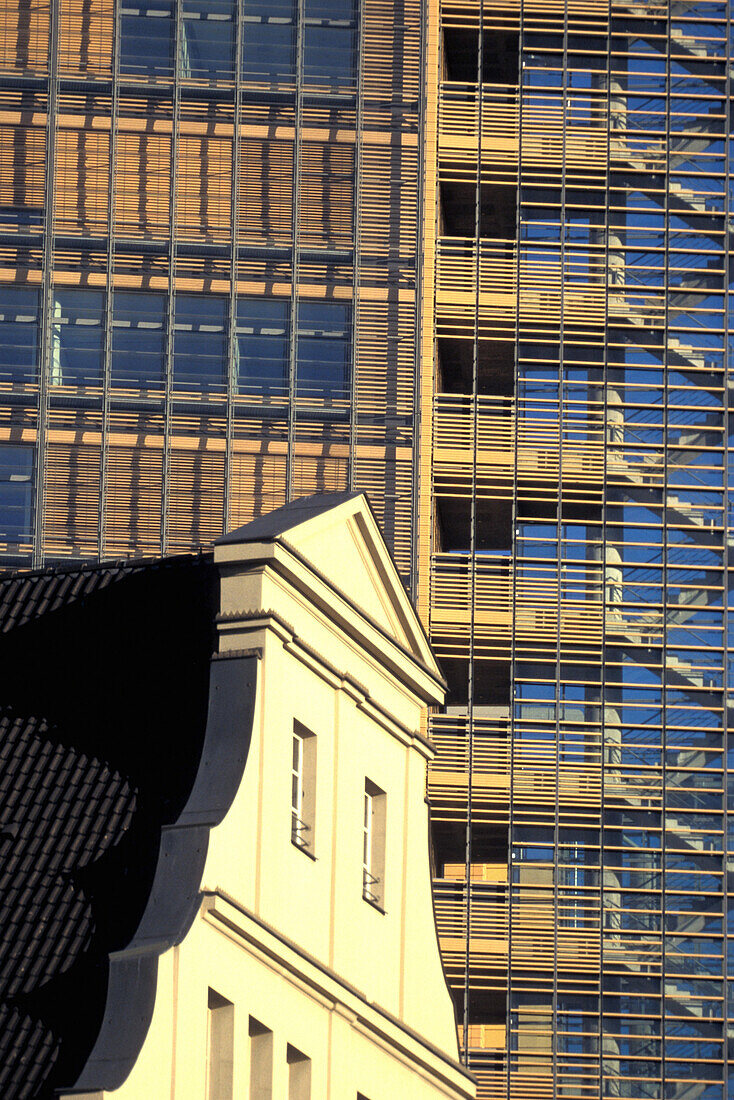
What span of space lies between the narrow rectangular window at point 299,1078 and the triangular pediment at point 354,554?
4.35 meters

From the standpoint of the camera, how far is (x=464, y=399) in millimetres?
63844

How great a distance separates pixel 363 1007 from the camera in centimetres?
2511

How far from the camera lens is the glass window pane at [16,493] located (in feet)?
194

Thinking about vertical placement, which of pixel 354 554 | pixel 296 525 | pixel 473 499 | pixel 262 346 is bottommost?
pixel 296 525

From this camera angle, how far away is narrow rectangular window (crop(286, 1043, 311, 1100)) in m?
23.9

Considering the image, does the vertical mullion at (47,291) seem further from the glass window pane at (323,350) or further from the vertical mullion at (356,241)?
the vertical mullion at (356,241)

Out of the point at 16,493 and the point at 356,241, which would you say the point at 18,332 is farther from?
the point at 356,241

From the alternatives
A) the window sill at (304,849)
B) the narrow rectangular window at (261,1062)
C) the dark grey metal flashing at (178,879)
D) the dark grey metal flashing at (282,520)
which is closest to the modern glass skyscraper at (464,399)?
the dark grey metal flashing at (282,520)

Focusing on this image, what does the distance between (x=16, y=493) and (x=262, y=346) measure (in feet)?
21.1

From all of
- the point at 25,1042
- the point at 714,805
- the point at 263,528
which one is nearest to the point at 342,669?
the point at 263,528

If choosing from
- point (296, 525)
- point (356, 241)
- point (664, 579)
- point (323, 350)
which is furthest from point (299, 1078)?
point (664, 579)

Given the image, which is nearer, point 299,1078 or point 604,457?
point 299,1078

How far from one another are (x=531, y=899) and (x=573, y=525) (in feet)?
29.9

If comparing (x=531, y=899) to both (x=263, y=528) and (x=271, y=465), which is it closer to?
(x=271, y=465)
